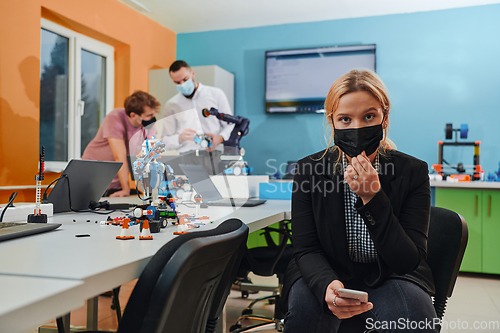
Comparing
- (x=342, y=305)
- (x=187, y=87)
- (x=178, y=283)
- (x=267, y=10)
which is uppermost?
(x=267, y=10)

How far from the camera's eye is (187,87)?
11.2 ft

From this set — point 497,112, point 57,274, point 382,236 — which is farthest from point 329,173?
point 497,112

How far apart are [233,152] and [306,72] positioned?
7.53ft

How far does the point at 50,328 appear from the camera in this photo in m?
1.82

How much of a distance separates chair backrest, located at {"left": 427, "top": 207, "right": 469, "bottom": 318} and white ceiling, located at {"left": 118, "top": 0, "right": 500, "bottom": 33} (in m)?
3.24

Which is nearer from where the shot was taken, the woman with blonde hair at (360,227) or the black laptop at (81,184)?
the woman with blonde hair at (360,227)

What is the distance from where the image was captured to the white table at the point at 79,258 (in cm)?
58

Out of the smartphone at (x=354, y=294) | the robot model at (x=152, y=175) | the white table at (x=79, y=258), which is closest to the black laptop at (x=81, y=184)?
the robot model at (x=152, y=175)

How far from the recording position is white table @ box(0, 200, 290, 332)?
58cm

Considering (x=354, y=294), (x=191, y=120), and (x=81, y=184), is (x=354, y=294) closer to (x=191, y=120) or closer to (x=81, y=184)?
(x=81, y=184)

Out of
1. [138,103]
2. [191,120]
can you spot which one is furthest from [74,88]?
[191,120]

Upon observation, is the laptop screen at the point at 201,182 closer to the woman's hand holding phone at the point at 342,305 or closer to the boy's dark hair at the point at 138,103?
the boy's dark hair at the point at 138,103

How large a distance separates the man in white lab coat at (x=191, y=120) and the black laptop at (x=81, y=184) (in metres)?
0.44

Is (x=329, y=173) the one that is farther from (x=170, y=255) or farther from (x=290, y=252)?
(x=290, y=252)
